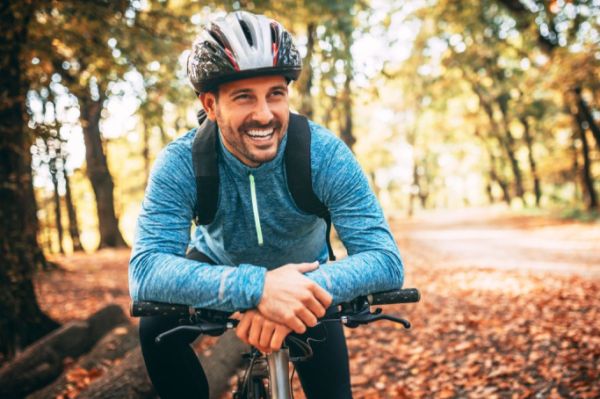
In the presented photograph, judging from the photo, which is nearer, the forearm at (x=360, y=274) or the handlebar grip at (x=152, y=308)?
the handlebar grip at (x=152, y=308)

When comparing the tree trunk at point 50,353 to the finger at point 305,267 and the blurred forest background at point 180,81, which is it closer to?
the blurred forest background at point 180,81

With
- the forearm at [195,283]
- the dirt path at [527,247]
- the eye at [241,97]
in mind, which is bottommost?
the dirt path at [527,247]

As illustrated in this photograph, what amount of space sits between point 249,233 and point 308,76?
7509 mm

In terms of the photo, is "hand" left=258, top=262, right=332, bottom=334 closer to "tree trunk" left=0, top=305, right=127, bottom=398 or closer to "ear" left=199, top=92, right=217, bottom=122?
"ear" left=199, top=92, right=217, bottom=122

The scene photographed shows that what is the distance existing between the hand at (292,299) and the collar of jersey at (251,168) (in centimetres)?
65

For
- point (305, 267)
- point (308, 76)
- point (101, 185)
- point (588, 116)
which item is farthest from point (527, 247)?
point (101, 185)

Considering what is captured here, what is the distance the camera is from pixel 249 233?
84.6 inches

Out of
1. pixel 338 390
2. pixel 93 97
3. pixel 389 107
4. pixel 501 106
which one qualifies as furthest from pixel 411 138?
pixel 338 390

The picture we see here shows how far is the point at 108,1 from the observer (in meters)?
5.86

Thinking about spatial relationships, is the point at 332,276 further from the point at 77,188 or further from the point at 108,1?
the point at 77,188

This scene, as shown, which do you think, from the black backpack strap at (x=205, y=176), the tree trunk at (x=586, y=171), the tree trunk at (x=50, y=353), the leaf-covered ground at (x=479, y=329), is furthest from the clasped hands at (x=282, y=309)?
the tree trunk at (x=586, y=171)

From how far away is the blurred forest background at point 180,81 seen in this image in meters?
5.36

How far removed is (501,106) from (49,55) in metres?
25.5

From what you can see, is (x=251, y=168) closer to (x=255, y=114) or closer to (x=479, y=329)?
(x=255, y=114)
